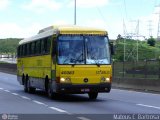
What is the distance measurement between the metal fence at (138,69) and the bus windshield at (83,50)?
11028 mm

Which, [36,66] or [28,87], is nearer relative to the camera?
[36,66]

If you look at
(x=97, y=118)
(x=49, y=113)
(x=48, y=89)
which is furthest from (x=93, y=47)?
(x=97, y=118)

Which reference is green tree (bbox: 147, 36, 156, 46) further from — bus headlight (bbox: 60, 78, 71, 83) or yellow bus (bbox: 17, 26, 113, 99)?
bus headlight (bbox: 60, 78, 71, 83)

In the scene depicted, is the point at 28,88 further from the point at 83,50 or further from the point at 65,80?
the point at 83,50

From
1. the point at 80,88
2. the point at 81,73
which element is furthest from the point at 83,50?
the point at 80,88

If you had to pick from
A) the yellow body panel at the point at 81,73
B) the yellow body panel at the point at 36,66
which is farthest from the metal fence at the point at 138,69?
the yellow body panel at the point at 81,73

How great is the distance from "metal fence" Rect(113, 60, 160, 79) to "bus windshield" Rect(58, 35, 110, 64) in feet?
36.2

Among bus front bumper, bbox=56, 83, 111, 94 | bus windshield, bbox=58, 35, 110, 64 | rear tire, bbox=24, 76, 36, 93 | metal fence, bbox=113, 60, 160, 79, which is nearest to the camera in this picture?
bus front bumper, bbox=56, 83, 111, 94

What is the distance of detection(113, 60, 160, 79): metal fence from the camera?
34312 millimetres

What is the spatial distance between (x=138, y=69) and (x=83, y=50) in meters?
15.8

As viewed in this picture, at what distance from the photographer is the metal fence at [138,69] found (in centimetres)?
3431

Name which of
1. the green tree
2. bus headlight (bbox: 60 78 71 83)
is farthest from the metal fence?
the green tree

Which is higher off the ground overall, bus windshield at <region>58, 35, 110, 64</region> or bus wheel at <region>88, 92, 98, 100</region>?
bus windshield at <region>58, 35, 110, 64</region>

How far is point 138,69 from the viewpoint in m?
37.4
